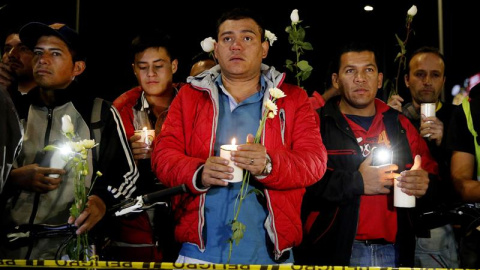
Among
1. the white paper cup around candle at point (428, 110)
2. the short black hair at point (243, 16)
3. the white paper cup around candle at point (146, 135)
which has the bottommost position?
the white paper cup around candle at point (146, 135)

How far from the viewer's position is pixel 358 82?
4.59m

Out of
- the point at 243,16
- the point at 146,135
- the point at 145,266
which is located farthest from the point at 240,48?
the point at 145,266

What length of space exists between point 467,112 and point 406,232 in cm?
103

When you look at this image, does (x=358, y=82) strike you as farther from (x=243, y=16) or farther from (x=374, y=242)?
(x=374, y=242)

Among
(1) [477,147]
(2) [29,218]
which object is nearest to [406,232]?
(1) [477,147]

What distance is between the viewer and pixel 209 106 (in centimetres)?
390

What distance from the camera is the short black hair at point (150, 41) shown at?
203 inches

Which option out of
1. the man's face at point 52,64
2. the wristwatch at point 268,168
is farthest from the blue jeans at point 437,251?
the man's face at point 52,64

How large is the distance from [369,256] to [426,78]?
2.18 meters

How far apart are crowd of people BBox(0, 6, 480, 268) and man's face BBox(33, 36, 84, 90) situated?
0.03 ft

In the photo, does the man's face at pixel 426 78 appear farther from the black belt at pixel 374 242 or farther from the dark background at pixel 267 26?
the dark background at pixel 267 26

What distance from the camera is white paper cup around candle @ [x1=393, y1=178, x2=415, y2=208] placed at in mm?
3963

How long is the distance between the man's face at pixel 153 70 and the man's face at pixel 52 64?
2.65 feet

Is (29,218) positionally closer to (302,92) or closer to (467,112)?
(302,92)
